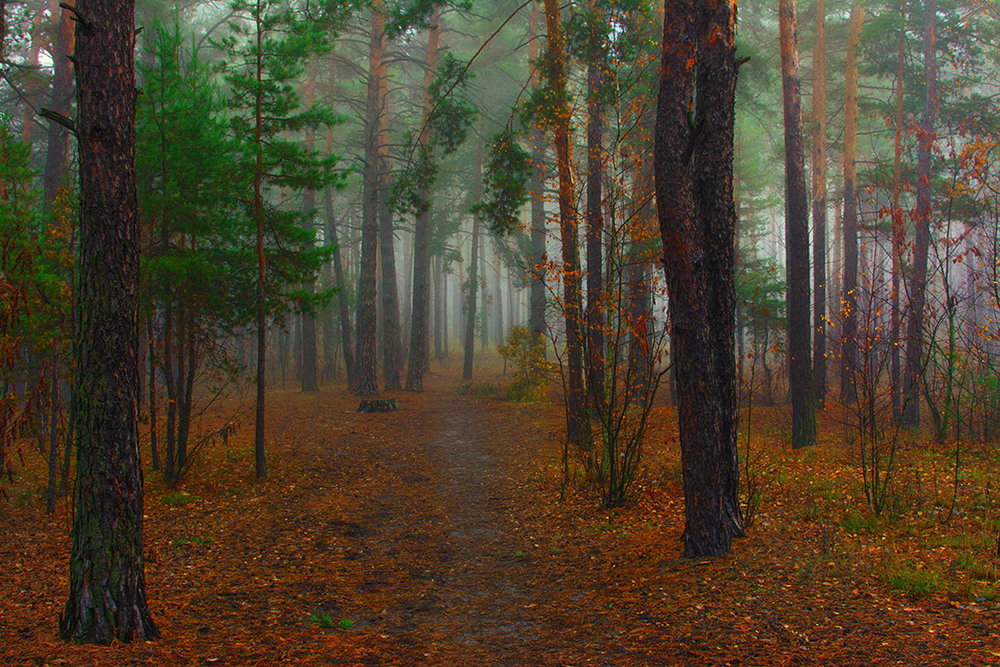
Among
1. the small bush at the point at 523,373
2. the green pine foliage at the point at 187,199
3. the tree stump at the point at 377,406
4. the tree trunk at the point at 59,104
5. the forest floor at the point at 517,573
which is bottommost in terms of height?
the forest floor at the point at 517,573

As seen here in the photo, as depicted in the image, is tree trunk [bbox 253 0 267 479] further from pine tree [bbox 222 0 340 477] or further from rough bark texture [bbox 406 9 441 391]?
rough bark texture [bbox 406 9 441 391]

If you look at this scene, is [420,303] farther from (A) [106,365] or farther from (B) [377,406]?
(A) [106,365]

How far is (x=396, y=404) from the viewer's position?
54.0 ft

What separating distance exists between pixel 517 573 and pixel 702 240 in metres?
3.55

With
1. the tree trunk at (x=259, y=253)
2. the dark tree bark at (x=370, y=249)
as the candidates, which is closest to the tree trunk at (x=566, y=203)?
the tree trunk at (x=259, y=253)

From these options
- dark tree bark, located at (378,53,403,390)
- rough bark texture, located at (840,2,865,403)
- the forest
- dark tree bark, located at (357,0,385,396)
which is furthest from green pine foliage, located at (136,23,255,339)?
rough bark texture, located at (840,2,865,403)

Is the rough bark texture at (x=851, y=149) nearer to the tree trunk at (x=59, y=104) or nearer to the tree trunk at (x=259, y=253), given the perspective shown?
the tree trunk at (x=259, y=253)

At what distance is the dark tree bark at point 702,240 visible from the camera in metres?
5.50

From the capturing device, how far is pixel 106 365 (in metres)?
4.39

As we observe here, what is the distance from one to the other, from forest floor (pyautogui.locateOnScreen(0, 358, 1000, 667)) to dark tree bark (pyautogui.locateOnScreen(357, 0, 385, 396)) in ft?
27.8

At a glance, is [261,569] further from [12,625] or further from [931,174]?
[931,174]

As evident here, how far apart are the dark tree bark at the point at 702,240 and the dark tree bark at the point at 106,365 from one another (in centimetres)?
420

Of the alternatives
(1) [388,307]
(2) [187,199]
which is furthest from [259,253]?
(1) [388,307]

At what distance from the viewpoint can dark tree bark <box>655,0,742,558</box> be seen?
5500mm
